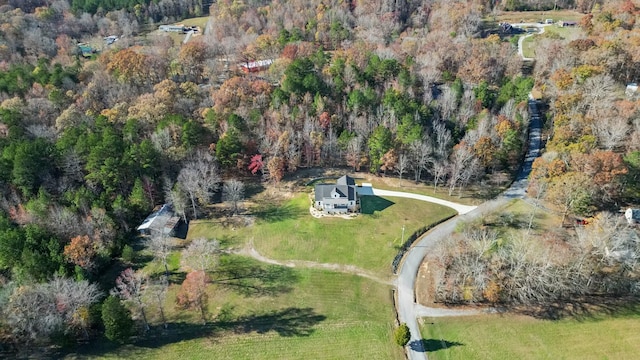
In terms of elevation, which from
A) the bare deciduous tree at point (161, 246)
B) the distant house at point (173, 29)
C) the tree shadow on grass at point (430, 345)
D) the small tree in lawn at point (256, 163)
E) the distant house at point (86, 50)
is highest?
the distant house at point (173, 29)

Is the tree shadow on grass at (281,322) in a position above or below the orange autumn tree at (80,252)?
below

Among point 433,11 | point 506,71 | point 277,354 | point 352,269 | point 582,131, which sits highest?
point 433,11

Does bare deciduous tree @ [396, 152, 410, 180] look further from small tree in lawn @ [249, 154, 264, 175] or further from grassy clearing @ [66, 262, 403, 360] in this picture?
small tree in lawn @ [249, 154, 264, 175]

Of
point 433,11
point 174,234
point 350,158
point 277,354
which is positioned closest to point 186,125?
point 174,234

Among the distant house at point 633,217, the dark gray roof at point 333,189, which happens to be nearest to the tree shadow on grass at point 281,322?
the dark gray roof at point 333,189

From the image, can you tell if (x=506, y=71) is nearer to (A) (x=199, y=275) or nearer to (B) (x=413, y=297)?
(B) (x=413, y=297)

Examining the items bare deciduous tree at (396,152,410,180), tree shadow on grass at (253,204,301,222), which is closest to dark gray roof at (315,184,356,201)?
tree shadow on grass at (253,204,301,222)

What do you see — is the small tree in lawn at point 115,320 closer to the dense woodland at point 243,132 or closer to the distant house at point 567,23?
the dense woodland at point 243,132

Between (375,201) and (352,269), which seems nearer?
(352,269)
